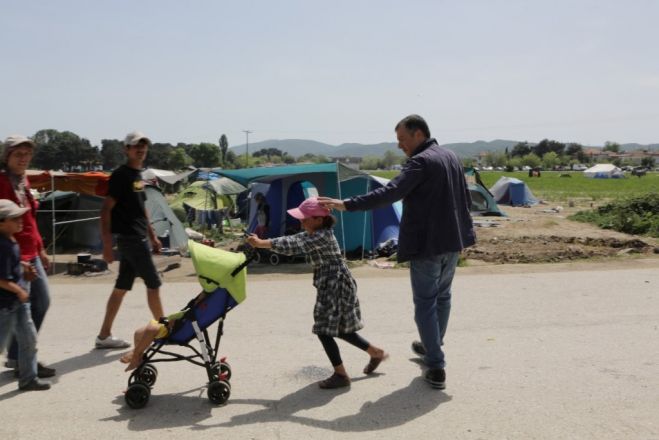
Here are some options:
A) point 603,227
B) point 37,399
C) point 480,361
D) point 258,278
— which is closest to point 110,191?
point 37,399

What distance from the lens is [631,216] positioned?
17172mm

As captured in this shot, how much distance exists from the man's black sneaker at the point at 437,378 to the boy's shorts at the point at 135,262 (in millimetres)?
2631

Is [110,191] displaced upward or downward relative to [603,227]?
upward

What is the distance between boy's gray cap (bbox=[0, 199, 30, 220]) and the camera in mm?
4027

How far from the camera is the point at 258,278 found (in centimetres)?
927

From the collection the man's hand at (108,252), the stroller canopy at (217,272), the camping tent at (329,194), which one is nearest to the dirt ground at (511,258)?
the camping tent at (329,194)

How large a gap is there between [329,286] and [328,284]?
0.06 feet

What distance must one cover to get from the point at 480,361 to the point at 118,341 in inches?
128

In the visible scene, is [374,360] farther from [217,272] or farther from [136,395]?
[136,395]

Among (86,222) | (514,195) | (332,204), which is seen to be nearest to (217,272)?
(332,204)

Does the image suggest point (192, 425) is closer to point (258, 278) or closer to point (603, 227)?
point (258, 278)

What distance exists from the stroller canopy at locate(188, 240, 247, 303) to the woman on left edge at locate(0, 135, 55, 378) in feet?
4.62

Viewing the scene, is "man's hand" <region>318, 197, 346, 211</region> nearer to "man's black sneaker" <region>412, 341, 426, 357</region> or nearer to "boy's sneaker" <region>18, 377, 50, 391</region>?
"man's black sneaker" <region>412, 341, 426, 357</region>

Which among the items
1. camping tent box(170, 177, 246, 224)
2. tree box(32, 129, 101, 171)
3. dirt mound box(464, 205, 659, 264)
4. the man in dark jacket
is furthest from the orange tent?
tree box(32, 129, 101, 171)
